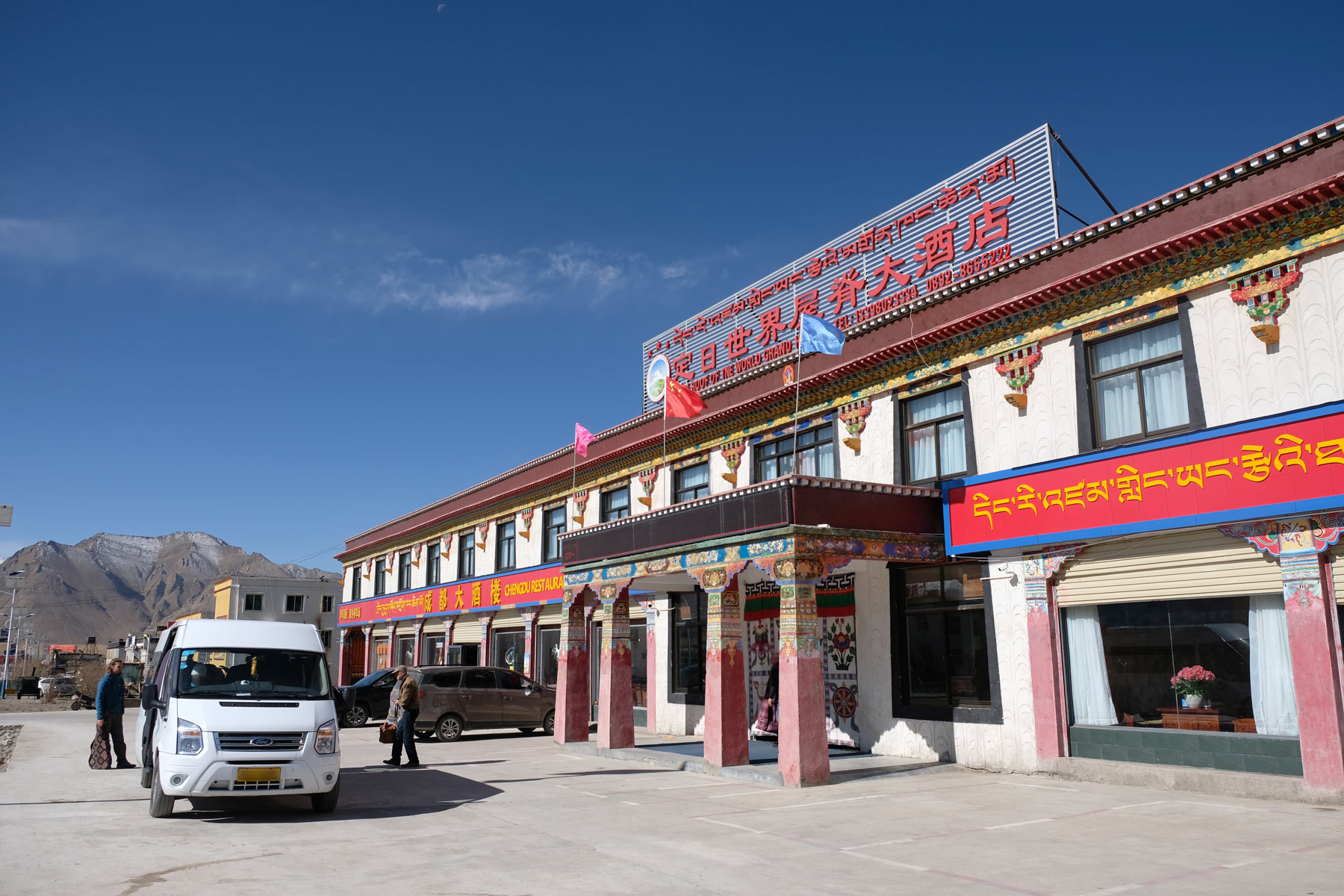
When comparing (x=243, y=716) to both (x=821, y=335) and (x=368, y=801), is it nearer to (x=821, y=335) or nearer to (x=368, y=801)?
(x=368, y=801)

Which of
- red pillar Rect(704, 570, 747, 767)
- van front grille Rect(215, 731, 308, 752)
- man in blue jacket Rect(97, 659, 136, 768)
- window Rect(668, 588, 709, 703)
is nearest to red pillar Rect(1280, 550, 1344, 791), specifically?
red pillar Rect(704, 570, 747, 767)

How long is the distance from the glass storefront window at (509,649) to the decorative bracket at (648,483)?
25.2 ft

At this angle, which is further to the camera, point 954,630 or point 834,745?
point 834,745

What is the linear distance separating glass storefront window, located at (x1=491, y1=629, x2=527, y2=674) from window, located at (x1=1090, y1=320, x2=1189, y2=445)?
65.9 ft

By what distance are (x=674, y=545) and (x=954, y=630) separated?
5.11 m

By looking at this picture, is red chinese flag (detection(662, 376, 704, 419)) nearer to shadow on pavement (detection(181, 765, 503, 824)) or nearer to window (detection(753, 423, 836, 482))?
window (detection(753, 423, 836, 482))

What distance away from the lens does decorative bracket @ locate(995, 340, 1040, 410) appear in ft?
49.7

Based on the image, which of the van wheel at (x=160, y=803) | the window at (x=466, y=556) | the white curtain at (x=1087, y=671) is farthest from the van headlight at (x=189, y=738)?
the window at (x=466, y=556)

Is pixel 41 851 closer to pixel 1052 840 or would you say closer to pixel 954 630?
pixel 1052 840

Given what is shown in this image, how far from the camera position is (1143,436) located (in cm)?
1355

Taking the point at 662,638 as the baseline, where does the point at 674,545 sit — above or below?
above

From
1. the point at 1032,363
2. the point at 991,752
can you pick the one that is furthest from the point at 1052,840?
the point at 1032,363

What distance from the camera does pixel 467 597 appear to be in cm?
3322

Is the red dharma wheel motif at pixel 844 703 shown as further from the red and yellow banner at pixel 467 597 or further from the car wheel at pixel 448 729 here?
the car wheel at pixel 448 729
